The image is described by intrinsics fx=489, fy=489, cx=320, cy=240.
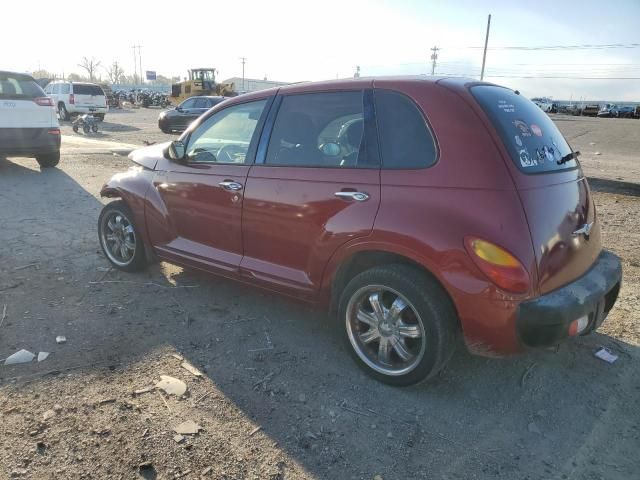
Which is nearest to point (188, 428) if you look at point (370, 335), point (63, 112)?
point (370, 335)

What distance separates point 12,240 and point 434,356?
16.9 ft

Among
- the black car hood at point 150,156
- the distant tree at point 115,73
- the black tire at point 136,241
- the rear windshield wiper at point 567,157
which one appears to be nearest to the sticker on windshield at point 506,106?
the rear windshield wiper at point 567,157

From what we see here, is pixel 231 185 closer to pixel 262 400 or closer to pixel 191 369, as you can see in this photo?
pixel 191 369

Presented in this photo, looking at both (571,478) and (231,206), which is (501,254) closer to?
(571,478)

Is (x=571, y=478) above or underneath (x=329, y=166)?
underneath

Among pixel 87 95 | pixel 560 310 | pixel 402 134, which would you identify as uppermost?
pixel 87 95

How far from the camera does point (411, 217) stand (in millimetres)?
2711

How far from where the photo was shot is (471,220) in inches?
100

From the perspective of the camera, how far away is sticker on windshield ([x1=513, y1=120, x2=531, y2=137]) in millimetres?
2838

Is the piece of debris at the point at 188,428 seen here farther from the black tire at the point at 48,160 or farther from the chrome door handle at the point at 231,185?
the black tire at the point at 48,160

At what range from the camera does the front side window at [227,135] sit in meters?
3.69

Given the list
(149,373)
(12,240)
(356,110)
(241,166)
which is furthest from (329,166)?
(12,240)

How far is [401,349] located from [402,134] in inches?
50.5

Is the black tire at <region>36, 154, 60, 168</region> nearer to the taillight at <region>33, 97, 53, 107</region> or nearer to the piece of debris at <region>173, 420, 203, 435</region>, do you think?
the taillight at <region>33, 97, 53, 107</region>
